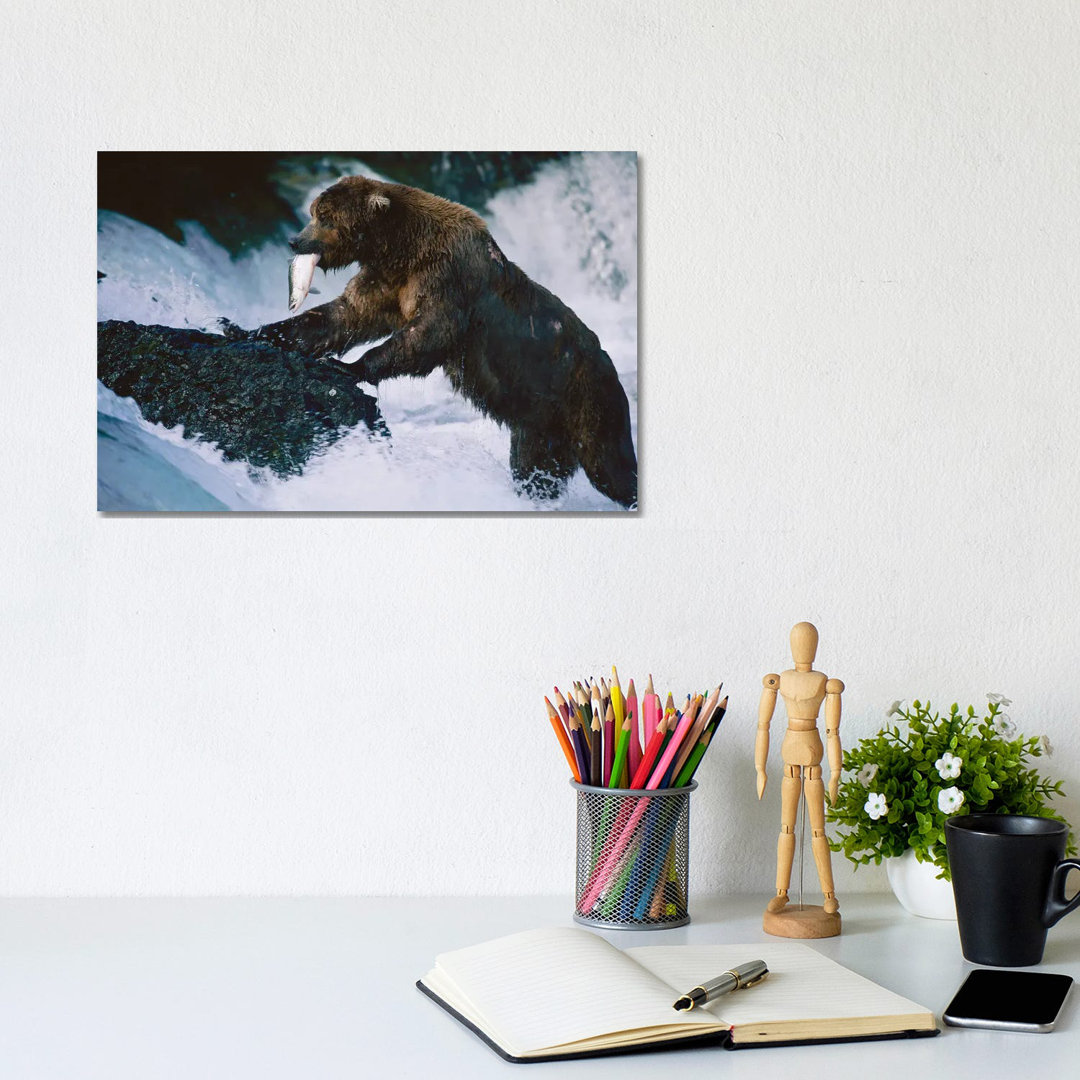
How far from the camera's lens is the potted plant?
106 cm

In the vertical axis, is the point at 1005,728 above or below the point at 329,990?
above

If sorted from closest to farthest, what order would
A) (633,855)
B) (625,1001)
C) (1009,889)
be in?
(625,1001) < (1009,889) < (633,855)

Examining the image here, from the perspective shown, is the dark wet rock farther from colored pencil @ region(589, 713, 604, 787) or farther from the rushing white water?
colored pencil @ region(589, 713, 604, 787)

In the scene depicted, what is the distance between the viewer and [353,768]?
1178mm

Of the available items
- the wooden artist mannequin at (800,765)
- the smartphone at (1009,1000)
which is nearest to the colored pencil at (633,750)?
the wooden artist mannequin at (800,765)

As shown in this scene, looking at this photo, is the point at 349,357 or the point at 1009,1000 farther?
the point at 349,357

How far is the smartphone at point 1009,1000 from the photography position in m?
0.81

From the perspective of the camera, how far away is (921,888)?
108 cm

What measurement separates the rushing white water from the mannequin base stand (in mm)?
412

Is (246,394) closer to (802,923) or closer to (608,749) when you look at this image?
(608,749)

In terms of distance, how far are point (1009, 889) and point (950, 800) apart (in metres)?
0.12

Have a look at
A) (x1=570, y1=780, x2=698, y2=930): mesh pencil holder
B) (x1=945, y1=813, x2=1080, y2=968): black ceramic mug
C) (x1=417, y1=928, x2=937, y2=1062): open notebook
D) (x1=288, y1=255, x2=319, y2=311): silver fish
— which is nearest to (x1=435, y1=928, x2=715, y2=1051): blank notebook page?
(x1=417, y1=928, x2=937, y2=1062): open notebook

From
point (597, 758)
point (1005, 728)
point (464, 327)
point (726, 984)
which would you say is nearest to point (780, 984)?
point (726, 984)

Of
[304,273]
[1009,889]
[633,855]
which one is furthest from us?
[304,273]
